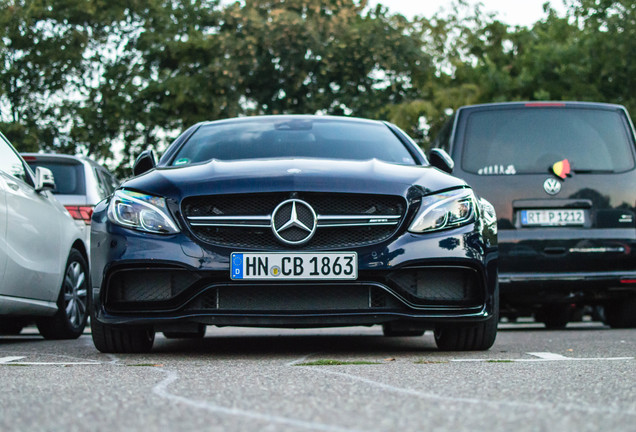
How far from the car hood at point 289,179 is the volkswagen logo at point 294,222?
0.09 meters

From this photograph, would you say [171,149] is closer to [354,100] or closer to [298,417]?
[298,417]

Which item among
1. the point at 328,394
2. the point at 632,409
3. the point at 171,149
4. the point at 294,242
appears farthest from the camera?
the point at 171,149

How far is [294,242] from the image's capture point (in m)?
5.19

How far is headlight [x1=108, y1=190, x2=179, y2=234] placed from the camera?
5281 mm

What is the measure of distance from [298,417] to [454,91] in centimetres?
2664

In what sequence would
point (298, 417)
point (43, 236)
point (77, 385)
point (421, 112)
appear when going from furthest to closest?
point (421, 112)
point (43, 236)
point (77, 385)
point (298, 417)

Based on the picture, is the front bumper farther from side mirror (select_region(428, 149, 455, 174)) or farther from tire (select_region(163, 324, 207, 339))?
side mirror (select_region(428, 149, 455, 174))

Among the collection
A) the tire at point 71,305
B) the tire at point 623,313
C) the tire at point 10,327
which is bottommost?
the tire at point 623,313

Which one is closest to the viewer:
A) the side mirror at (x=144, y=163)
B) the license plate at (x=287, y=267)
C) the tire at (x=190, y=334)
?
the license plate at (x=287, y=267)

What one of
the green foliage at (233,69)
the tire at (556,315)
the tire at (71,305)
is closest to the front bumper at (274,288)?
the tire at (71,305)

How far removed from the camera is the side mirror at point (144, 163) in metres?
6.31

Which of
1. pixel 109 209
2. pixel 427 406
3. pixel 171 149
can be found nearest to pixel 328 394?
pixel 427 406

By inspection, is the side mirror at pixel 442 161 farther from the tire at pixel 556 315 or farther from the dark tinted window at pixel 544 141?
the tire at pixel 556 315

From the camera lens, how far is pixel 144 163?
6.38 meters
